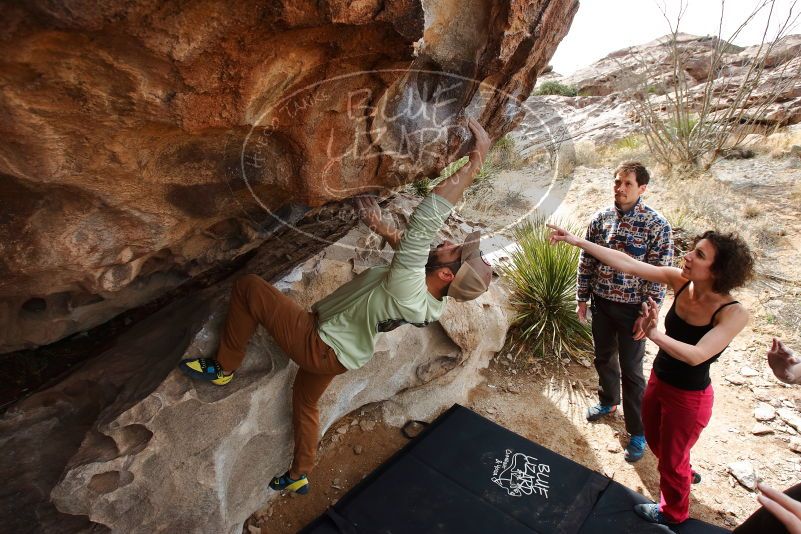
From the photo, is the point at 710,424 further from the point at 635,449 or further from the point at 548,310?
the point at 548,310

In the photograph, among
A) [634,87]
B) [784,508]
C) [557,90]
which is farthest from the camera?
[557,90]

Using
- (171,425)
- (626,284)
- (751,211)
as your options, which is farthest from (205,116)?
(751,211)

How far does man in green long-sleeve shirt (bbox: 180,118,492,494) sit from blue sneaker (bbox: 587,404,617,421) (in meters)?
2.48

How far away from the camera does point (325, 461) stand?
11.6ft

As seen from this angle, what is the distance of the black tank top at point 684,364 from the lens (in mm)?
2479

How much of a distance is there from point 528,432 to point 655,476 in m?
0.96

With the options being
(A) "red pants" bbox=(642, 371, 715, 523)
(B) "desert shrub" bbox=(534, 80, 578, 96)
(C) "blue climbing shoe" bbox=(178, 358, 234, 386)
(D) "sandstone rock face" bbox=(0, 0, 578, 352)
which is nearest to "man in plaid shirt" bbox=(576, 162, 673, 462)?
(A) "red pants" bbox=(642, 371, 715, 523)

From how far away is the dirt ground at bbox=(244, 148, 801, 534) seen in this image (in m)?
3.39

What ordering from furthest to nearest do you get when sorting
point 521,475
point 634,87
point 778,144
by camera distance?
1. point 634,87
2. point 778,144
3. point 521,475

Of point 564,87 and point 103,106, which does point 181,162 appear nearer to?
point 103,106

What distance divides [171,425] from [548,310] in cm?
390

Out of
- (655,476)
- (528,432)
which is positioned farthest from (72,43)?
(655,476)

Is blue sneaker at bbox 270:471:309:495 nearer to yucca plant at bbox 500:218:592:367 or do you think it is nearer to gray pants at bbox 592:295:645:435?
gray pants at bbox 592:295:645:435

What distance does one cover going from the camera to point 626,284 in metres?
3.22
